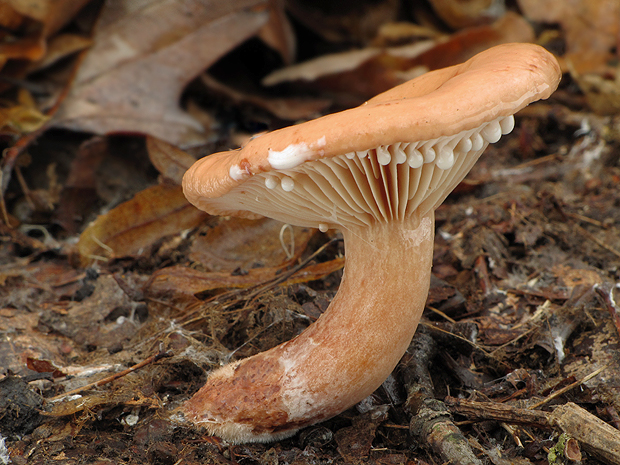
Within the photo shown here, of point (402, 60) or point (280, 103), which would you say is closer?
point (402, 60)

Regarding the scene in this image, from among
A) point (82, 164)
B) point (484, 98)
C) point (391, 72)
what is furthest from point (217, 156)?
point (391, 72)

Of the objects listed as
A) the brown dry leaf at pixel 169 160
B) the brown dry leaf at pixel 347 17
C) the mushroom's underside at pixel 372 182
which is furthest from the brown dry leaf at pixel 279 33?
the mushroom's underside at pixel 372 182

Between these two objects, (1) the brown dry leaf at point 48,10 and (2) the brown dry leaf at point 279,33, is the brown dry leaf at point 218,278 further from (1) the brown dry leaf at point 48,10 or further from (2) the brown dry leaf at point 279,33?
(2) the brown dry leaf at point 279,33

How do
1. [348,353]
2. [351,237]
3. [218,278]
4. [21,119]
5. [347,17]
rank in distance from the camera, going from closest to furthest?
1. [348,353]
2. [351,237]
3. [218,278]
4. [21,119]
5. [347,17]

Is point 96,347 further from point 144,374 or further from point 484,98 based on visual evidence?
point 484,98

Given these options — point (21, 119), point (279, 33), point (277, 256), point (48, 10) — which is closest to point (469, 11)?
point (279, 33)

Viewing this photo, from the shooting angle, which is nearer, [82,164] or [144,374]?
[144,374]

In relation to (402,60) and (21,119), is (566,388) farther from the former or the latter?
(21,119)
